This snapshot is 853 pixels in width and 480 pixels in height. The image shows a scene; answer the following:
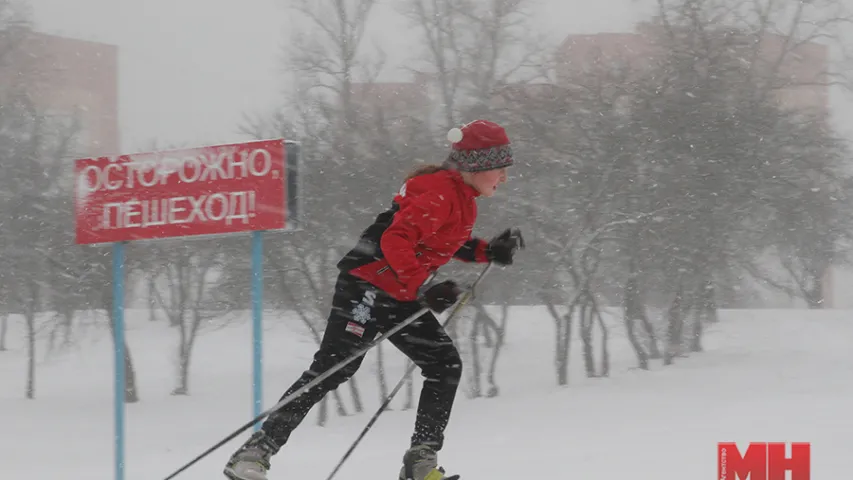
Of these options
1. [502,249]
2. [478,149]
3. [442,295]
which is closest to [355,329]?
[442,295]

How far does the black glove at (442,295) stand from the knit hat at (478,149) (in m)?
0.52

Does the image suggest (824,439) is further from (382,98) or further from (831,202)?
(382,98)

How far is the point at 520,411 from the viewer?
764 inches

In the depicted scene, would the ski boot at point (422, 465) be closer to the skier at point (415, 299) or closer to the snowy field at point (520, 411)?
the skier at point (415, 299)

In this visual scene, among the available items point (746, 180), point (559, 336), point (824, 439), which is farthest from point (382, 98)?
point (824, 439)

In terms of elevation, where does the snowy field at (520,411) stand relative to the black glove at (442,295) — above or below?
below

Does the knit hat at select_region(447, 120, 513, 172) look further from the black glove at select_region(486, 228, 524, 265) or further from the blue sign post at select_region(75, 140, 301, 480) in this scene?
the blue sign post at select_region(75, 140, 301, 480)

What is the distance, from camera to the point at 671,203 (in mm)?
21625

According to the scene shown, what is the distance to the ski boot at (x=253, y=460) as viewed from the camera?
13.5 feet

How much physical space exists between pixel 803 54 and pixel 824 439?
1952cm

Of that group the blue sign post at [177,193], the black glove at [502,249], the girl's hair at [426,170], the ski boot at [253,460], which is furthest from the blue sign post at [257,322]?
the girl's hair at [426,170]

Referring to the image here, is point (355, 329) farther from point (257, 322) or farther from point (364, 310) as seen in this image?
point (257, 322)

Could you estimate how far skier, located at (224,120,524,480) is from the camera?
4.07 m

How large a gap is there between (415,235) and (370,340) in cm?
55
